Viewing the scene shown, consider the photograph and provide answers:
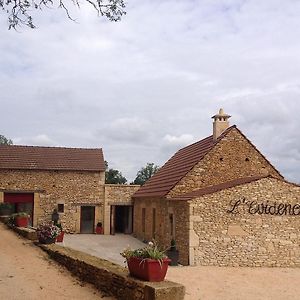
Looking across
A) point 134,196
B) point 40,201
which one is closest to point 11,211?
point 40,201

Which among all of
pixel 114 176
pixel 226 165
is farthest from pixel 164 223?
pixel 114 176

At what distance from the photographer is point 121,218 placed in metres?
30.4

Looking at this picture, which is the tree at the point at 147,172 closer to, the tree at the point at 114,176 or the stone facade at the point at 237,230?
the tree at the point at 114,176

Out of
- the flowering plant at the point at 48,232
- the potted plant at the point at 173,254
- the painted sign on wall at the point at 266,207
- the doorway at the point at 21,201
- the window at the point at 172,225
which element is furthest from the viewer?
the doorway at the point at 21,201

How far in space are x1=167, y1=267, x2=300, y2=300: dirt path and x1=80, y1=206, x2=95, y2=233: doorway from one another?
1529 centimetres

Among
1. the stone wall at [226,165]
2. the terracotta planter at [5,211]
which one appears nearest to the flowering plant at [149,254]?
the stone wall at [226,165]

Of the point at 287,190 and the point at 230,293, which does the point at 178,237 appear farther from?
the point at 230,293

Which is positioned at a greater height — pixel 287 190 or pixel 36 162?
pixel 36 162

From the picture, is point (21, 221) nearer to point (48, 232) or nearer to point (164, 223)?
point (48, 232)

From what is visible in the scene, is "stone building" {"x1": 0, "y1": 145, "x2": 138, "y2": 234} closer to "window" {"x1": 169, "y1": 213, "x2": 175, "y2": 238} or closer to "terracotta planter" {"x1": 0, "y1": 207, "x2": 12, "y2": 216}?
"terracotta planter" {"x1": 0, "y1": 207, "x2": 12, "y2": 216}

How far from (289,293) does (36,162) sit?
70.3 feet

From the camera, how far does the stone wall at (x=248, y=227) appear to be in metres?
15.5

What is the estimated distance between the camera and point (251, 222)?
15.9 metres

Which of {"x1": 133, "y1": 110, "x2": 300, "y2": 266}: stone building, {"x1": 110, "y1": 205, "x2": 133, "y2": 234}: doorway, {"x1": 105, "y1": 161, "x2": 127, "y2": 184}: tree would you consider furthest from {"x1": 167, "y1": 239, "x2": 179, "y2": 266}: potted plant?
{"x1": 105, "y1": 161, "x2": 127, "y2": 184}: tree
